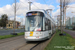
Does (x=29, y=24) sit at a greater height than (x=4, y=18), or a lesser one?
lesser

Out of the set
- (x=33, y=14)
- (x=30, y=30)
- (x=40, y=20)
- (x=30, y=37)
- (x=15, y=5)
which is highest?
(x=15, y=5)

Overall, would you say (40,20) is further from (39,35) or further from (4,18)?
(4,18)

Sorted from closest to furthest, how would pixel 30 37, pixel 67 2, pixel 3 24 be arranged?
pixel 30 37 < pixel 67 2 < pixel 3 24

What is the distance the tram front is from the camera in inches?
412

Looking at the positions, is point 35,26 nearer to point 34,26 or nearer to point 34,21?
point 34,26

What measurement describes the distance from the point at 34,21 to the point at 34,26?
547 mm

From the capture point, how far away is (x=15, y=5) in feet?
67.6

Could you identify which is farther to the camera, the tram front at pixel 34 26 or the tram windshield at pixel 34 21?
the tram windshield at pixel 34 21

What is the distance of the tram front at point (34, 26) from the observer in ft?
34.3

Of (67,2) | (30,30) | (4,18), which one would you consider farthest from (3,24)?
(30,30)

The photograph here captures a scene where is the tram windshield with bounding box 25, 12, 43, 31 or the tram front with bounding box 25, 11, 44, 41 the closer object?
the tram front with bounding box 25, 11, 44, 41

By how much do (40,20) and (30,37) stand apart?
2076 millimetres

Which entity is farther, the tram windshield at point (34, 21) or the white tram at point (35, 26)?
the tram windshield at point (34, 21)

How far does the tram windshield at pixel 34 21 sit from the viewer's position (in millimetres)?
10705
